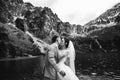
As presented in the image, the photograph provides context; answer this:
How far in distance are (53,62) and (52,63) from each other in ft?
0.19

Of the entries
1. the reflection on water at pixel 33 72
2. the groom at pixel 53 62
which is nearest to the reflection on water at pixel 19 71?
the reflection on water at pixel 33 72

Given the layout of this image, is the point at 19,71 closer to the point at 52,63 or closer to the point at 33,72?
the point at 33,72

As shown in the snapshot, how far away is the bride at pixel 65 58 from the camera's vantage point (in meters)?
7.43

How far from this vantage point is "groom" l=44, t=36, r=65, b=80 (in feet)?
24.0

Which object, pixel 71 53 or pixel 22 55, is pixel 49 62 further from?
pixel 22 55

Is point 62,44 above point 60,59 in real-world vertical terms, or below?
above

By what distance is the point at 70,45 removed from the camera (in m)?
8.01

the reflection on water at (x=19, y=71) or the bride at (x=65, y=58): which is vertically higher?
the bride at (x=65, y=58)

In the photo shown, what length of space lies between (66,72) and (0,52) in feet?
482

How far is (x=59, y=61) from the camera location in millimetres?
8016

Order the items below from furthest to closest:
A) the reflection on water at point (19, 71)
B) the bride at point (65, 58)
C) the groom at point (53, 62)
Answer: the reflection on water at point (19, 71) → the bride at point (65, 58) → the groom at point (53, 62)

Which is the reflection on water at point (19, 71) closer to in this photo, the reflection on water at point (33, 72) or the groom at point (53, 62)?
the reflection on water at point (33, 72)

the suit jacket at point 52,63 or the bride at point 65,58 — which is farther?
the bride at point 65,58

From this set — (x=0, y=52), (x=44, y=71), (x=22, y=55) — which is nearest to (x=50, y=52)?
(x=44, y=71)
